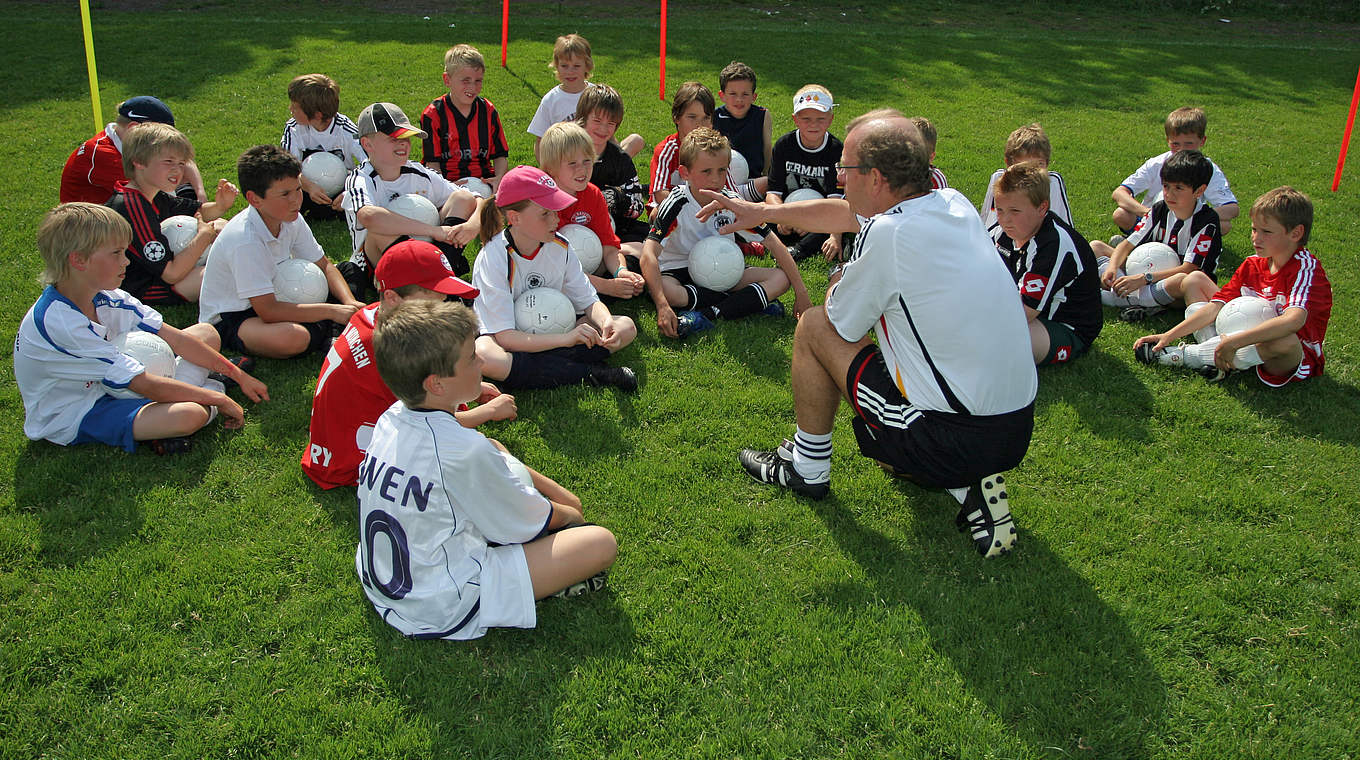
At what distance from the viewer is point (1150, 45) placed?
18.1 meters

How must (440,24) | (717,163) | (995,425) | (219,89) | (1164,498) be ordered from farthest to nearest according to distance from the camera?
1. (440,24)
2. (219,89)
3. (717,163)
4. (1164,498)
5. (995,425)

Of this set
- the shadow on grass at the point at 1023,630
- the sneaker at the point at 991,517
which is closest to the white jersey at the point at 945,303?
the sneaker at the point at 991,517

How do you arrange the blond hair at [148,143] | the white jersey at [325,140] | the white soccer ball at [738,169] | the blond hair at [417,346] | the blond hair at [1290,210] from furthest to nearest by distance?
the white jersey at [325,140]
the white soccer ball at [738,169]
the blond hair at [148,143]
the blond hair at [1290,210]
the blond hair at [417,346]

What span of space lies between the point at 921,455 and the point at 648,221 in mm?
4588

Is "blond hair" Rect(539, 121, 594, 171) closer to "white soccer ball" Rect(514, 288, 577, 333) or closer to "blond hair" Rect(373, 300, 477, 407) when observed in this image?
"white soccer ball" Rect(514, 288, 577, 333)

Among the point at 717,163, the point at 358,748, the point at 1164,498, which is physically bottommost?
the point at 358,748

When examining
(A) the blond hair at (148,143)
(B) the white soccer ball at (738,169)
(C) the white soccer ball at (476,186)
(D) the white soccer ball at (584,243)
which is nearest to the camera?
(A) the blond hair at (148,143)

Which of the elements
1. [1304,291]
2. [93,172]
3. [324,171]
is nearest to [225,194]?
[93,172]

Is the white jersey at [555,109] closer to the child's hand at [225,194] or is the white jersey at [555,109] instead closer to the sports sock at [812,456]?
the child's hand at [225,194]

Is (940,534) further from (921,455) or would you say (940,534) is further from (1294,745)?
(1294,745)

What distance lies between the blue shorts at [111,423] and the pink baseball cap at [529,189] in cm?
235

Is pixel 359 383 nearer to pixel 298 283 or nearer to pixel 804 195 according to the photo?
pixel 298 283

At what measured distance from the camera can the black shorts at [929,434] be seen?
3781 mm

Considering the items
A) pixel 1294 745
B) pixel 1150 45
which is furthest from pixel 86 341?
pixel 1150 45
